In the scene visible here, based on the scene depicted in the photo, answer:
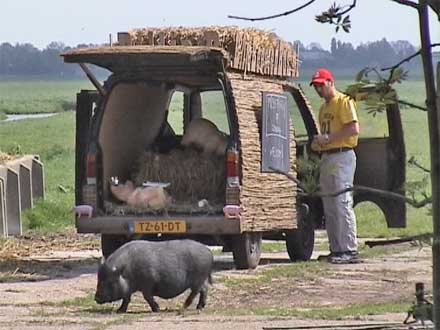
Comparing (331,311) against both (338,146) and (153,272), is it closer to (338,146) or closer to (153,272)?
(153,272)

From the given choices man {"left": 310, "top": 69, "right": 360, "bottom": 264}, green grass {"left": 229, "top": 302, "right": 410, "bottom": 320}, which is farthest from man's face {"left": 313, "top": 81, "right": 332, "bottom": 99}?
green grass {"left": 229, "top": 302, "right": 410, "bottom": 320}

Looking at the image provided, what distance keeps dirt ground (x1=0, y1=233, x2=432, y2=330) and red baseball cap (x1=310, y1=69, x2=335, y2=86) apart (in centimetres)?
184

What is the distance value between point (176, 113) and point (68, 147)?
855 inches

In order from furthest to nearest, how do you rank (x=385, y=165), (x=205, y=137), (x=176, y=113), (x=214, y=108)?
(x=214, y=108) → (x=176, y=113) → (x=385, y=165) → (x=205, y=137)

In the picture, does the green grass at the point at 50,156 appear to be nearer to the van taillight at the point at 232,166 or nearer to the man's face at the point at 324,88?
the man's face at the point at 324,88

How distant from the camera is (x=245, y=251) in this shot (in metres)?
13.2

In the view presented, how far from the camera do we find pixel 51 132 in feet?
155

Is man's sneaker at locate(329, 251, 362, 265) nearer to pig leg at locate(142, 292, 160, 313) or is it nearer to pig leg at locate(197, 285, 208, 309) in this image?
pig leg at locate(197, 285, 208, 309)

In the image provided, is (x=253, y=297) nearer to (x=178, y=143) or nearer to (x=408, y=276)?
(x=408, y=276)

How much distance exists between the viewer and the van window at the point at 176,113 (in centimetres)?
1538

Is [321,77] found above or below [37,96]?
above

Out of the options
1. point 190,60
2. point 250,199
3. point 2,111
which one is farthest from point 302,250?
point 2,111

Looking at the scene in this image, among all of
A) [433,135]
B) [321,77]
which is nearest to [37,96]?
[321,77]

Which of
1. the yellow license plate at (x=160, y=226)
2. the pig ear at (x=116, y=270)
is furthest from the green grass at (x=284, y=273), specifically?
the pig ear at (x=116, y=270)
